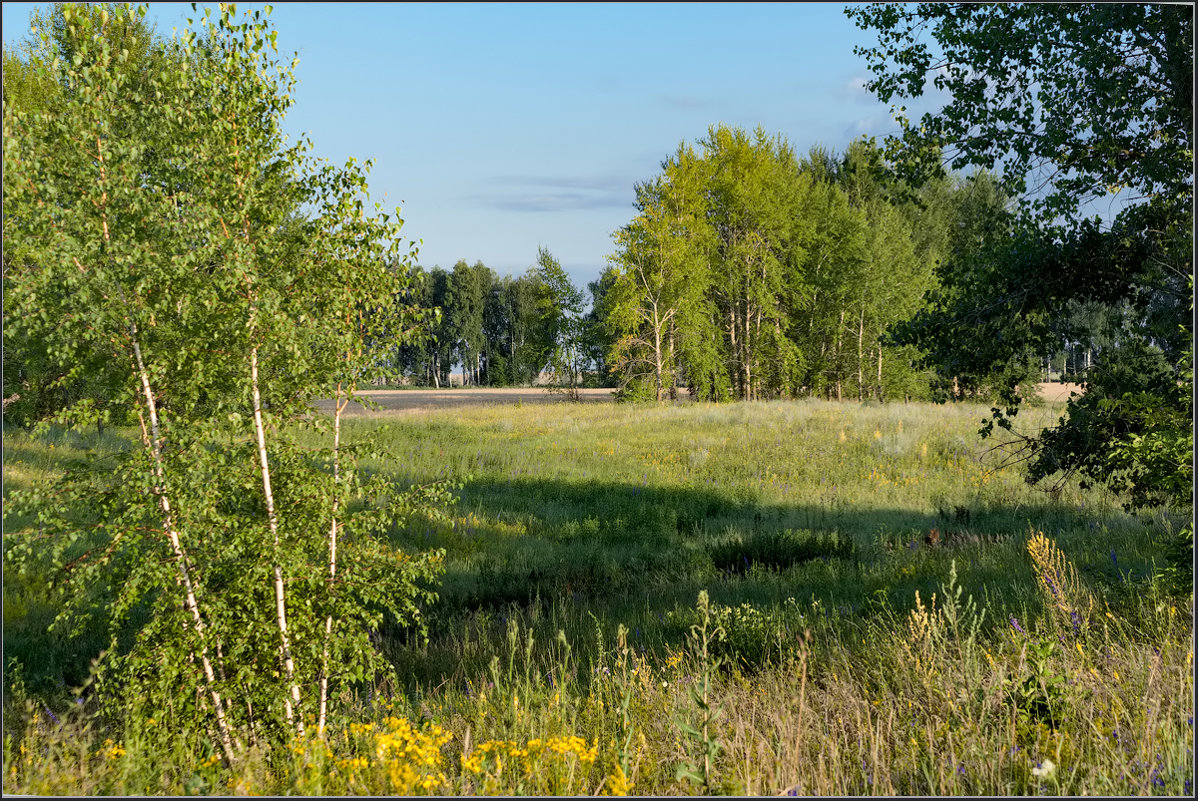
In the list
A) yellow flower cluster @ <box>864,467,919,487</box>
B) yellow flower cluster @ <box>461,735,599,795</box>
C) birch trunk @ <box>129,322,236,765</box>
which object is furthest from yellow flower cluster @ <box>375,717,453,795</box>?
yellow flower cluster @ <box>864,467,919,487</box>

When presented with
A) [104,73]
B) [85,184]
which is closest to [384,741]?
[85,184]

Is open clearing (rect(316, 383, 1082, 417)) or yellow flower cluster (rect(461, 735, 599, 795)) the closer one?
yellow flower cluster (rect(461, 735, 599, 795))

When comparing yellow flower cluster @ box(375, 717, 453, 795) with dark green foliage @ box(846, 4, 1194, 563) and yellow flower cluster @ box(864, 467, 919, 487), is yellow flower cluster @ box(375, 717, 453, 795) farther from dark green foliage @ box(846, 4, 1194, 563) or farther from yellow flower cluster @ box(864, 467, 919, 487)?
yellow flower cluster @ box(864, 467, 919, 487)

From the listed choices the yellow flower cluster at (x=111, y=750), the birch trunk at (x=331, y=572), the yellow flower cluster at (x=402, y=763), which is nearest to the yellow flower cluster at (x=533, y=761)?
the yellow flower cluster at (x=402, y=763)

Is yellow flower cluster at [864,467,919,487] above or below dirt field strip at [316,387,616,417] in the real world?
below

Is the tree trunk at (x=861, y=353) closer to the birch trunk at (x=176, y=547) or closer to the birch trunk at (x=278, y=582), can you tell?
the birch trunk at (x=278, y=582)

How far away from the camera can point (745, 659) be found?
5.25m

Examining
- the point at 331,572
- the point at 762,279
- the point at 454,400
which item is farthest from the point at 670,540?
the point at 454,400

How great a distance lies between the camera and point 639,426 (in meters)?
23.2

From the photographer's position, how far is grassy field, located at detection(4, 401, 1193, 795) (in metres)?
3.08

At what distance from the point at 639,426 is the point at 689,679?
744 inches

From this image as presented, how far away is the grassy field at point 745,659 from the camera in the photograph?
3.08m

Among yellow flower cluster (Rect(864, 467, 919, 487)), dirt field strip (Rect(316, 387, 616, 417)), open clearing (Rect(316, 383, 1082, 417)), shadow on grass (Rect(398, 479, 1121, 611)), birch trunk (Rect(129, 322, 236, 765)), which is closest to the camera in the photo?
birch trunk (Rect(129, 322, 236, 765))

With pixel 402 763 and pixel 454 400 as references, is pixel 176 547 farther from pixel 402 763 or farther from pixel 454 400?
pixel 454 400
